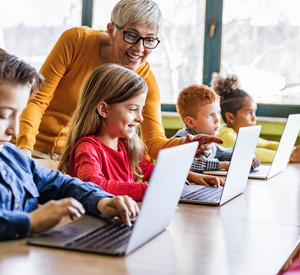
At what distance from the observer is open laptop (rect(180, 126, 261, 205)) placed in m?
1.51

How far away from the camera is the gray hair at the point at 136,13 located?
190cm

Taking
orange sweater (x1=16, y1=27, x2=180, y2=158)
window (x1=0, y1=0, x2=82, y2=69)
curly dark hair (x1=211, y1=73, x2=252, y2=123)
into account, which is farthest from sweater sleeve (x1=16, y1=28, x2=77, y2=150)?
window (x1=0, y1=0, x2=82, y2=69)

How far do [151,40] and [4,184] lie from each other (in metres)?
0.93

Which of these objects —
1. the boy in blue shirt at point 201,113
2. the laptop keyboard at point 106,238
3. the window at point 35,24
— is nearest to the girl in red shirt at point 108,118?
the laptop keyboard at point 106,238

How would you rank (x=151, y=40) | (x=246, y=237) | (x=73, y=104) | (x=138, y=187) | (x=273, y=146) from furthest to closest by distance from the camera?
(x=273, y=146) → (x=73, y=104) → (x=151, y=40) → (x=138, y=187) → (x=246, y=237)

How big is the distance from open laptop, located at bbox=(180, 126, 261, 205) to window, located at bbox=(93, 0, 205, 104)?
2.39 metres

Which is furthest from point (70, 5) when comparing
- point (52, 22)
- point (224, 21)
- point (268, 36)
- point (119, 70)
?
point (119, 70)

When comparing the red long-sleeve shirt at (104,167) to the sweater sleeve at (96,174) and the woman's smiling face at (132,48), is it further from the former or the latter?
the woman's smiling face at (132,48)

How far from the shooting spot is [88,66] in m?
2.10

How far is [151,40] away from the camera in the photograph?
1.94 meters

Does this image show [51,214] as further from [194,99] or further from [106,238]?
[194,99]

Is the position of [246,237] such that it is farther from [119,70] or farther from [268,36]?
[268,36]

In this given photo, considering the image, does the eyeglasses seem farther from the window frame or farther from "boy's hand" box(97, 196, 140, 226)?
the window frame

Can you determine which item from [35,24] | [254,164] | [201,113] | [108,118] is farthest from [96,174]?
[35,24]
